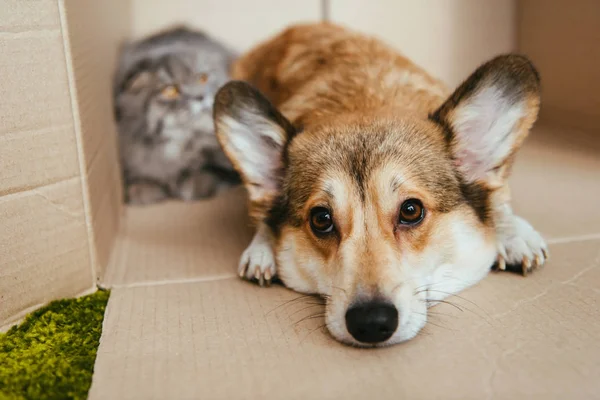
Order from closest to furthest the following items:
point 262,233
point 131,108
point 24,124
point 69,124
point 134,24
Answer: point 24,124, point 69,124, point 262,233, point 131,108, point 134,24

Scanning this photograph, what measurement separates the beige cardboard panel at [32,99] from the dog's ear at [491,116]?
129 cm

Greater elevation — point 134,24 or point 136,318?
point 134,24

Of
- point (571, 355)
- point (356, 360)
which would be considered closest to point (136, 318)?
point (356, 360)

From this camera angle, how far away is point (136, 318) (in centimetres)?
202

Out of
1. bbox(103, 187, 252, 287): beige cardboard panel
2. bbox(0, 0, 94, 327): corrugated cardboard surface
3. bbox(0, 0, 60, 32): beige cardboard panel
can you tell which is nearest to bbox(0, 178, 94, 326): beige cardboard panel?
A: bbox(0, 0, 94, 327): corrugated cardboard surface

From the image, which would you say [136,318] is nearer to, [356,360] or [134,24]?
[356,360]

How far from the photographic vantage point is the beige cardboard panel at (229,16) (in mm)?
4254

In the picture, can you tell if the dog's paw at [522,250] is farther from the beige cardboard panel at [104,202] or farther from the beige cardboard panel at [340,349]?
the beige cardboard panel at [104,202]

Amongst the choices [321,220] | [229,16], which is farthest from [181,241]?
[229,16]

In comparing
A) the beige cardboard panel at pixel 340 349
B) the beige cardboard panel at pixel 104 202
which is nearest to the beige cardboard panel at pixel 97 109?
the beige cardboard panel at pixel 104 202

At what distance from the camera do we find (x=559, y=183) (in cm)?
320

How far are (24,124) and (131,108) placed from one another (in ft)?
5.15

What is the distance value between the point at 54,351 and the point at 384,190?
1.11m

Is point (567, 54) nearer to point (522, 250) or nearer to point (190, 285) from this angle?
point (522, 250)
